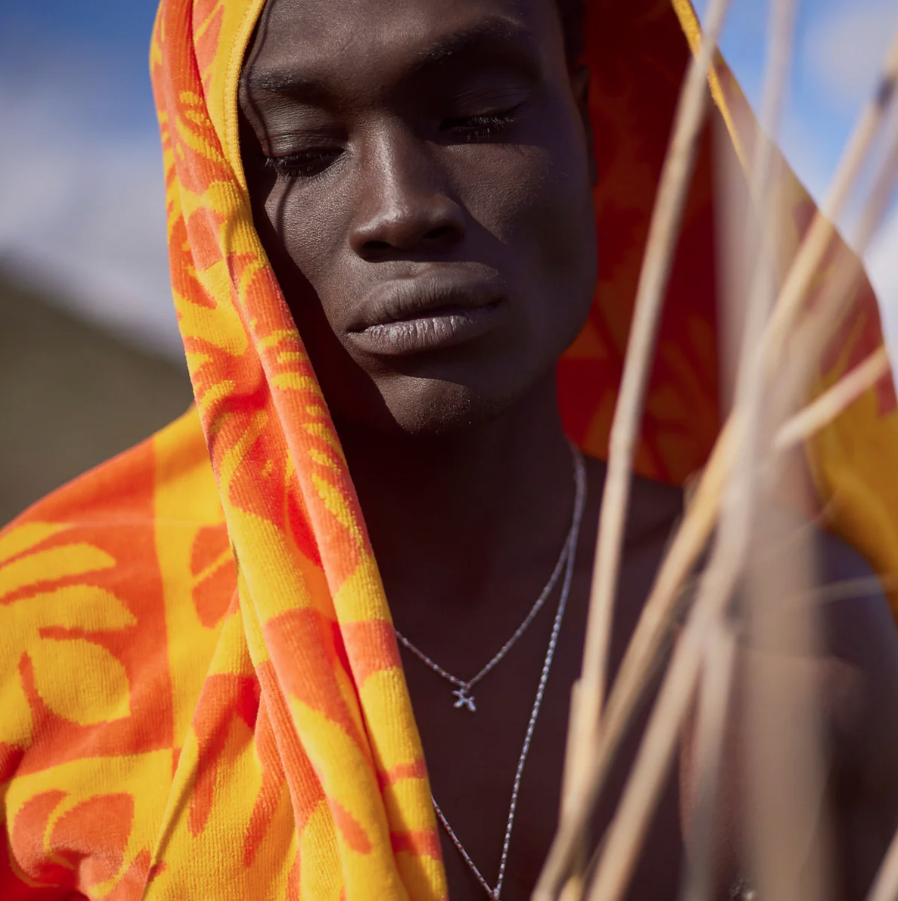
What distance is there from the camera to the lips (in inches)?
40.9

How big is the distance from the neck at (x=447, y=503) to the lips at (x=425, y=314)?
0.74 feet

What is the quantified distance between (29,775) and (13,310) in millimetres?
6720

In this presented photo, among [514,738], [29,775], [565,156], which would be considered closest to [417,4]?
[565,156]

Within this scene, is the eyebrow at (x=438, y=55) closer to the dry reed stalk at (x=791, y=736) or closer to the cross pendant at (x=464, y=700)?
the dry reed stalk at (x=791, y=736)

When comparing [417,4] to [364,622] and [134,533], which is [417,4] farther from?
[134,533]

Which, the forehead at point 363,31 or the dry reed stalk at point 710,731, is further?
the forehead at point 363,31

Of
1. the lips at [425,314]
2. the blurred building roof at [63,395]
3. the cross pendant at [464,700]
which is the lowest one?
the cross pendant at [464,700]

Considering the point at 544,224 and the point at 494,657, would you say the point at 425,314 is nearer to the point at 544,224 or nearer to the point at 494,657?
the point at 544,224

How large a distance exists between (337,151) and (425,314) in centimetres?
21

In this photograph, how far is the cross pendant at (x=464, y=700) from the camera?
1.23 m

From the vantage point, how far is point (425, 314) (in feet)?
3.43

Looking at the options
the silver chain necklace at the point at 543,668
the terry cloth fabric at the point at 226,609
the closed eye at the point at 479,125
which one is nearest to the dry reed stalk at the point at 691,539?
the terry cloth fabric at the point at 226,609

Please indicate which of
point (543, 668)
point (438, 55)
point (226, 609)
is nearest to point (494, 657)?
point (543, 668)

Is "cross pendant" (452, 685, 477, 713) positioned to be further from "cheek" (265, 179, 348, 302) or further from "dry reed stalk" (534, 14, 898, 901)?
"dry reed stalk" (534, 14, 898, 901)
